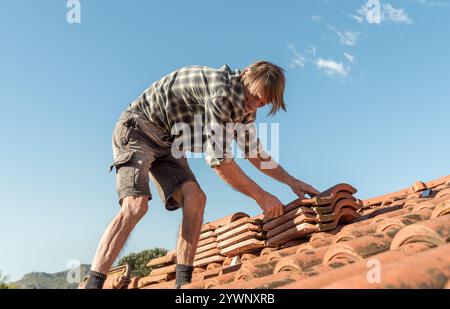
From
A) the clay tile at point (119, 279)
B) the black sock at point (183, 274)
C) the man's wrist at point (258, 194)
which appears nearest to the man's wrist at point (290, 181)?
the man's wrist at point (258, 194)

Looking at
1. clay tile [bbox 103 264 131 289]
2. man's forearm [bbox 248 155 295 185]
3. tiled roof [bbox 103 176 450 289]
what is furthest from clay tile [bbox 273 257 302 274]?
clay tile [bbox 103 264 131 289]

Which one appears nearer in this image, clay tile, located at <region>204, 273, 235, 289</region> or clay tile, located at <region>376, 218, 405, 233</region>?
clay tile, located at <region>204, 273, 235, 289</region>

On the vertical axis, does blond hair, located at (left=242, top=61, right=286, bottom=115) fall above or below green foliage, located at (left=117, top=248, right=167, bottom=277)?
below

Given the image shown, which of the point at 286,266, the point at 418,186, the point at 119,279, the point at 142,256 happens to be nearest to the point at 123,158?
the point at 286,266

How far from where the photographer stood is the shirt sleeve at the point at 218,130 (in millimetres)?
3266

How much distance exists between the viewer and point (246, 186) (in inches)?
135

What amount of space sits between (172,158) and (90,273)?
1.21 metres

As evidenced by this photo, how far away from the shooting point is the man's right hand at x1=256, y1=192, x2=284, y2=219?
352 centimetres

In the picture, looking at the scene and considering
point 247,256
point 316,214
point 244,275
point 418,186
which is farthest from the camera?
point 418,186

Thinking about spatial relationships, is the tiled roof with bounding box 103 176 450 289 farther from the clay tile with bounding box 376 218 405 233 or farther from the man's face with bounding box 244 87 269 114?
the man's face with bounding box 244 87 269 114

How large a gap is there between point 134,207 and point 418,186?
4.59 metres

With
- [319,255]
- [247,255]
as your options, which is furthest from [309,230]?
[319,255]

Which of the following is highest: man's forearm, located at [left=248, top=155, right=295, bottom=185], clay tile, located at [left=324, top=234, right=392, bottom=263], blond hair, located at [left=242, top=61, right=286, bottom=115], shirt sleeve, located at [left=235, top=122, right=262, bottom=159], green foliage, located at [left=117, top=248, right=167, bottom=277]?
green foliage, located at [left=117, top=248, right=167, bottom=277]

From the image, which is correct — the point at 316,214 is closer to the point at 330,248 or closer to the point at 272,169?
the point at 272,169
